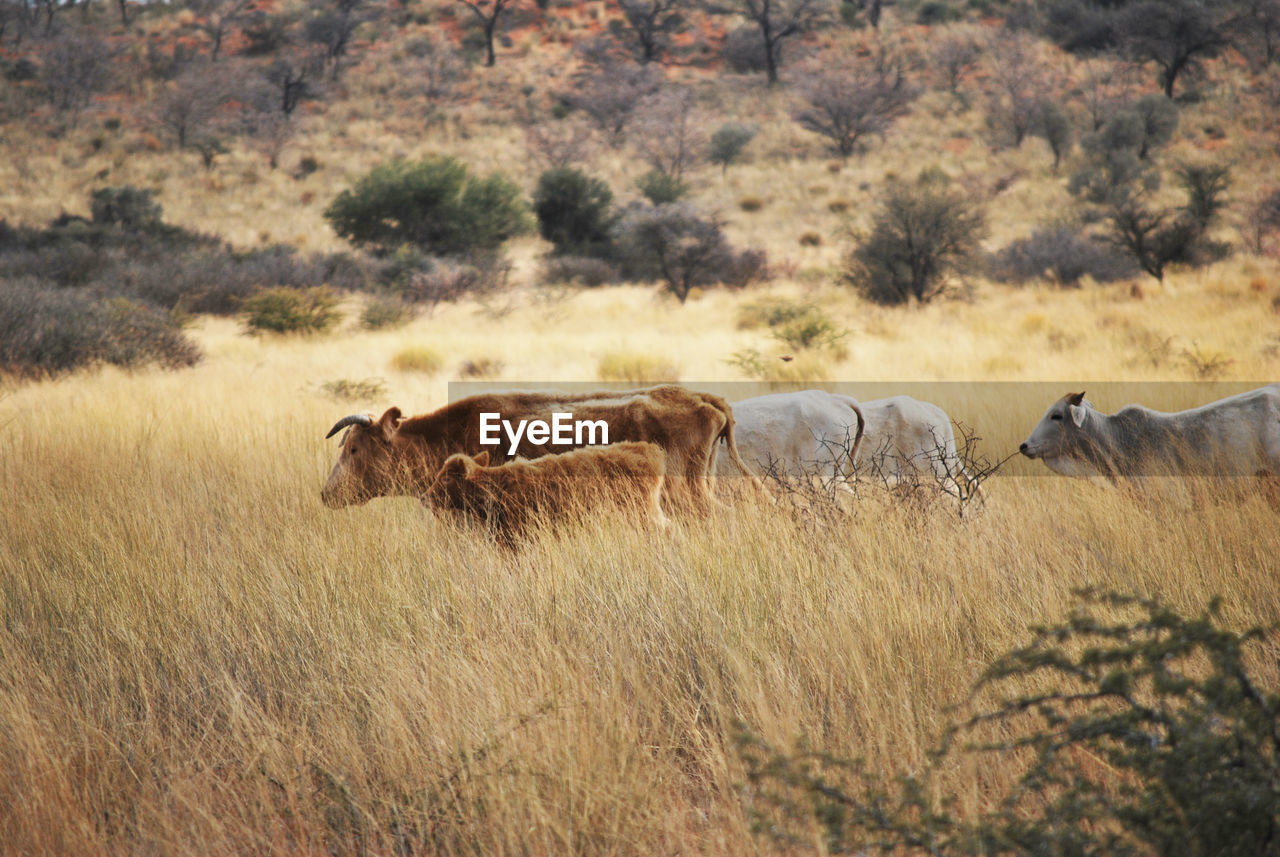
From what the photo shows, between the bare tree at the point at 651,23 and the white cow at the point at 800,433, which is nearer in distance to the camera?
the white cow at the point at 800,433

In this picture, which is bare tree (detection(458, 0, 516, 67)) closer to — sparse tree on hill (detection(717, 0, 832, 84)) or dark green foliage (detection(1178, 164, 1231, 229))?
sparse tree on hill (detection(717, 0, 832, 84))

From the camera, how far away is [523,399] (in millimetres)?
4012

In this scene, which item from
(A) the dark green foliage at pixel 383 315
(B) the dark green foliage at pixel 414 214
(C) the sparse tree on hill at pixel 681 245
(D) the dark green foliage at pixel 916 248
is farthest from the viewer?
(B) the dark green foliage at pixel 414 214

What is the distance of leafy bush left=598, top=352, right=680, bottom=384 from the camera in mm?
10625

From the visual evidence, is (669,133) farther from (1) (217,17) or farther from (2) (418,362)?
(1) (217,17)

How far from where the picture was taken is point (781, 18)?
55.7 m

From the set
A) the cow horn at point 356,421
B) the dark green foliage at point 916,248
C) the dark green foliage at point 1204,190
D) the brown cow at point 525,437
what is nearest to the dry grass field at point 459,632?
the brown cow at point 525,437

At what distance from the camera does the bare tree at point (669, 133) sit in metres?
40.0

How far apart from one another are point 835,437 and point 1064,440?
1.40 meters

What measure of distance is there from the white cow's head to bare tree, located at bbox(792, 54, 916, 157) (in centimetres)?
3853

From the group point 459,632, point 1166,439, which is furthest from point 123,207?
point 1166,439

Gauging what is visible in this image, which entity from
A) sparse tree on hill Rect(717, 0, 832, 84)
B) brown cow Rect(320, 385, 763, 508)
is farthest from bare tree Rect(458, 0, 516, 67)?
brown cow Rect(320, 385, 763, 508)

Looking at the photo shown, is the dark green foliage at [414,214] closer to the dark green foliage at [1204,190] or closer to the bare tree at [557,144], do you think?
the bare tree at [557,144]

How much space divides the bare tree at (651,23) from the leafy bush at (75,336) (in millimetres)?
49787
